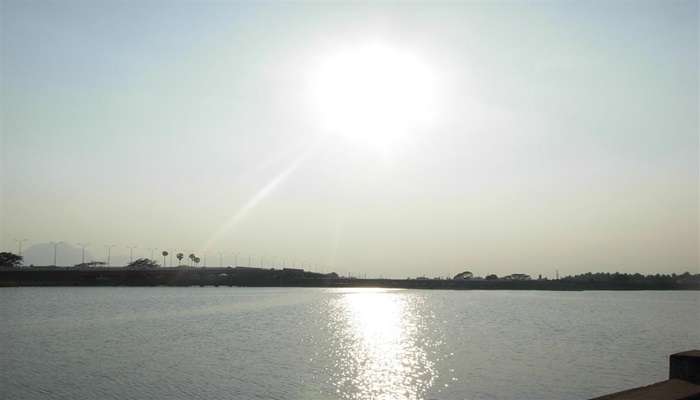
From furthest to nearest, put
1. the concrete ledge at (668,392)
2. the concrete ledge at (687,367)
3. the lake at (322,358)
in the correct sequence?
the lake at (322,358)
the concrete ledge at (687,367)
the concrete ledge at (668,392)

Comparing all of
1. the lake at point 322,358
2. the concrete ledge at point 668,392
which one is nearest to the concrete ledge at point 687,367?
the concrete ledge at point 668,392

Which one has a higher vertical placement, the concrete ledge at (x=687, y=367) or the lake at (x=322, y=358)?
the concrete ledge at (x=687, y=367)

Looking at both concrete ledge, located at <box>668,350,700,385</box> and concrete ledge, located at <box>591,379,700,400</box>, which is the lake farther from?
concrete ledge, located at <box>591,379,700,400</box>

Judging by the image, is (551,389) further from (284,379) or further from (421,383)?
(284,379)

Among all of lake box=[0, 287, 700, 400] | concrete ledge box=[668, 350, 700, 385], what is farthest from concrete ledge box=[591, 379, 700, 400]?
lake box=[0, 287, 700, 400]

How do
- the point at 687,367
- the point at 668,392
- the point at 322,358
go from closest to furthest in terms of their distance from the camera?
the point at 668,392
the point at 687,367
the point at 322,358

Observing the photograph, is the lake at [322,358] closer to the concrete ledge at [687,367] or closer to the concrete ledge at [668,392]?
the concrete ledge at [687,367]

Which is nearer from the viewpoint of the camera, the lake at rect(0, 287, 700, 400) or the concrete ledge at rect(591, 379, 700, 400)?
the concrete ledge at rect(591, 379, 700, 400)

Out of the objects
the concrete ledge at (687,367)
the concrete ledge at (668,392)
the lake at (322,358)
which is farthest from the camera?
the lake at (322,358)

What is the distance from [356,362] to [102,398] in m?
18.8

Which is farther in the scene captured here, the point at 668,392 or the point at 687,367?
the point at 687,367

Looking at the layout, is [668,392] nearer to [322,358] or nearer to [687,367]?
[687,367]

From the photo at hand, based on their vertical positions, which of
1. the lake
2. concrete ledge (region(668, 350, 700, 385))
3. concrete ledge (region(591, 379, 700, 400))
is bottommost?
the lake

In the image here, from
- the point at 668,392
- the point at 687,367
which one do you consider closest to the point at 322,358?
the point at 687,367
